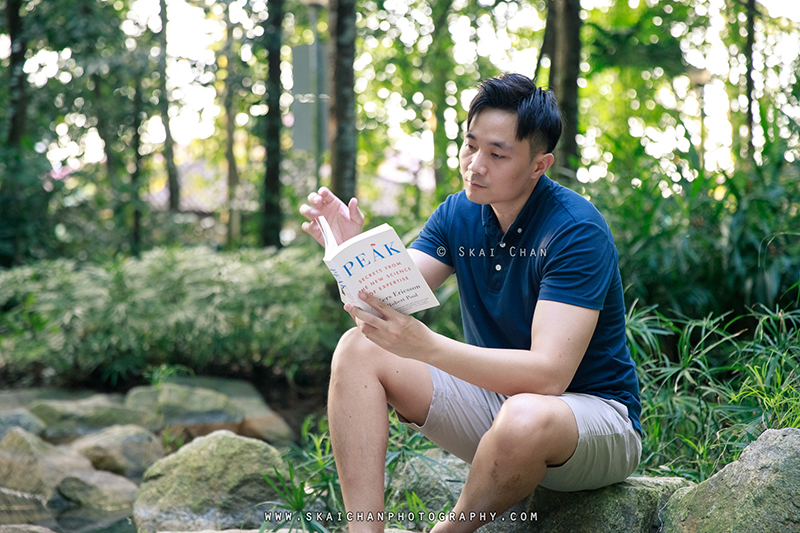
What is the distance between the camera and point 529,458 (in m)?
1.70

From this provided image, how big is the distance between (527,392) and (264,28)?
252 inches

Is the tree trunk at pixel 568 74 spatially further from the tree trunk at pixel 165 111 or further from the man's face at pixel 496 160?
the tree trunk at pixel 165 111

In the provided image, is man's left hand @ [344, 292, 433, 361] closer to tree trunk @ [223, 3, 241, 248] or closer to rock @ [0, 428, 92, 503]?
rock @ [0, 428, 92, 503]

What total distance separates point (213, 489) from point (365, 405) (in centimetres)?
138

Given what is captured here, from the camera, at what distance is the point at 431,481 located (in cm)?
264

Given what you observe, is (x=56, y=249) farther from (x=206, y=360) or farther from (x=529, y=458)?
(x=529, y=458)

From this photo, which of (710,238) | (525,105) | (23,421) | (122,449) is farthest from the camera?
(23,421)

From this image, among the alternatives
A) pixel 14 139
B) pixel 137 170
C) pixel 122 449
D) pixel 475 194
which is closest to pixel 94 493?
pixel 122 449

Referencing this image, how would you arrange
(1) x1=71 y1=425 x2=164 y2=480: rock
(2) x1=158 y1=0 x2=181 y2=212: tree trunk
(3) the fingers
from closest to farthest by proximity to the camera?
(3) the fingers, (1) x1=71 y1=425 x2=164 y2=480: rock, (2) x1=158 y1=0 x2=181 y2=212: tree trunk

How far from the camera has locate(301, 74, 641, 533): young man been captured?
172 cm

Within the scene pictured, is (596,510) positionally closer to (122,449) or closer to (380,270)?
(380,270)

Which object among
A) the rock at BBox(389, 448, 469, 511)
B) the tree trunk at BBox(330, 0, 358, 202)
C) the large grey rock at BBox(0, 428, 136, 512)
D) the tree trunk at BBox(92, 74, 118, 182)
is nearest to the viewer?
the rock at BBox(389, 448, 469, 511)

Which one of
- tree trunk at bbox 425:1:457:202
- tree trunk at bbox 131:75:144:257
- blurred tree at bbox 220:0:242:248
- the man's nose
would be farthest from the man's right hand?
tree trunk at bbox 131:75:144:257

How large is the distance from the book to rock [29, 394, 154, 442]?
3181 millimetres
